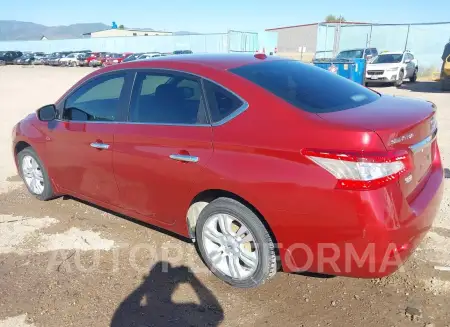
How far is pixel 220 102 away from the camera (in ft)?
9.53

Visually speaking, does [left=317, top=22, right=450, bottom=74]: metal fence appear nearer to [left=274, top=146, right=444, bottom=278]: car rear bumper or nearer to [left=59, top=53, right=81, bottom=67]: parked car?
[left=274, top=146, right=444, bottom=278]: car rear bumper

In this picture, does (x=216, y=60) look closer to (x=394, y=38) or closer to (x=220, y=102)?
(x=220, y=102)

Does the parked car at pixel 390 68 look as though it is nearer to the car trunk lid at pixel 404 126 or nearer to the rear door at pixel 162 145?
the car trunk lid at pixel 404 126

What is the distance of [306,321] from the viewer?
106 inches

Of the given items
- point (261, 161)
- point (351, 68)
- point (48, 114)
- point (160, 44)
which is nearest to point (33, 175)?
point (48, 114)

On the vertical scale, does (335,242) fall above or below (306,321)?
above

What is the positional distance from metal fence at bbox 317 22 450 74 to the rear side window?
19151mm

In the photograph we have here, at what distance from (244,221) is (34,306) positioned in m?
1.64

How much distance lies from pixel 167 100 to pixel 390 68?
16398 mm

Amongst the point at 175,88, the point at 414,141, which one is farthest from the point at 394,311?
the point at 175,88

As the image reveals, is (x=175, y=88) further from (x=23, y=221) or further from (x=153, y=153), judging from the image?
(x=23, y=221)

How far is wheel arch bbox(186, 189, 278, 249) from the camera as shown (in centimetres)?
277

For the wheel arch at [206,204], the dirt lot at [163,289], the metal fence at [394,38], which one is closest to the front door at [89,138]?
the dirt lot at [163,289]

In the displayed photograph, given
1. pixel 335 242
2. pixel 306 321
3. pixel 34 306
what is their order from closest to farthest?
1. pixel 335 242
2. pixel 306 321
3. pixel 34 306
